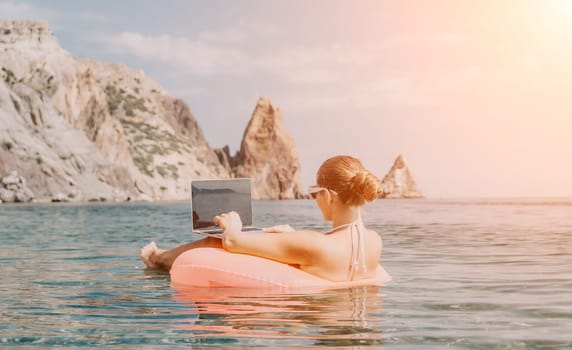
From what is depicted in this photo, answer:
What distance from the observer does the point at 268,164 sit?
194 m

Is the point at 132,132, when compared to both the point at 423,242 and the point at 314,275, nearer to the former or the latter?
the point at 423,242

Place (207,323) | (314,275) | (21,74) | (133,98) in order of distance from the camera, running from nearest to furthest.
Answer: (207,323) → (314,275) → (21,74) → (133,98)

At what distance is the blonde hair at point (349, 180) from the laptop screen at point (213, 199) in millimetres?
1596

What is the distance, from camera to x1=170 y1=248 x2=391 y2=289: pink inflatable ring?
7.96 metres

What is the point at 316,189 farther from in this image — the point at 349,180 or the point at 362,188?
the point at 362,188

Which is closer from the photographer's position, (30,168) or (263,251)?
(263,251)

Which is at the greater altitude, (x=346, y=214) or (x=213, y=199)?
(x=213, y=199)

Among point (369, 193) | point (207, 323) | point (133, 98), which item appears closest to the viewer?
point (207, 323)

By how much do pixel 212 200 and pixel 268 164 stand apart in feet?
609

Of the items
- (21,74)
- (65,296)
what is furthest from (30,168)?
(65,296)

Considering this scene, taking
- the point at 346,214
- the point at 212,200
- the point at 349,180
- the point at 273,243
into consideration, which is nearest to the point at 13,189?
the point at 212,200

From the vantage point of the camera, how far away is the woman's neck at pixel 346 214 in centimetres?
774

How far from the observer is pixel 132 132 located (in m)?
152

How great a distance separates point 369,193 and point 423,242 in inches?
460
